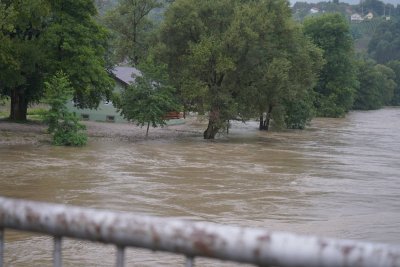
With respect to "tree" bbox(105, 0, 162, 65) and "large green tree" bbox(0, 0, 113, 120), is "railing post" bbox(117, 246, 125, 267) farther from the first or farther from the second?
"tree" bbox(105, 0, 162, 65)

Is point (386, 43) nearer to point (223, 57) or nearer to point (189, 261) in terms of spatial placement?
point (223, 57)

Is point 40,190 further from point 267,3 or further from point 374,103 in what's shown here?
point 374,103

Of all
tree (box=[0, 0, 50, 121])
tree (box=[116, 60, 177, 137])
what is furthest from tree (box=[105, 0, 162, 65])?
tree (box=[116, 60, 177, 137])

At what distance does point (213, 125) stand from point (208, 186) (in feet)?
59.3

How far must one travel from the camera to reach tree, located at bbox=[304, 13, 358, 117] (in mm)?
78062

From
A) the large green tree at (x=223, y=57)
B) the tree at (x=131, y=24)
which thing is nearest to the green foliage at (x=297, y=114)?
the large green tree at (x=223, y=57)

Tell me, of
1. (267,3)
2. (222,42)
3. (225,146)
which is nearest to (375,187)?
(225,146)

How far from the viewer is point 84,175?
23.0 m

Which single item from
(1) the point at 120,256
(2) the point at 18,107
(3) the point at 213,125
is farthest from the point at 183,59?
(1) the point at 120,256

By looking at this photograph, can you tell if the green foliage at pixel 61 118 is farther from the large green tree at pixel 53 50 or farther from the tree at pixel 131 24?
the tree at pixel 131 24

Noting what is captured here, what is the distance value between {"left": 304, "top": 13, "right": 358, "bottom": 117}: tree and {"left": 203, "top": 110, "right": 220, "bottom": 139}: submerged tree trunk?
3810 cm

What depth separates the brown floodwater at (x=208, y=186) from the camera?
15.0 m

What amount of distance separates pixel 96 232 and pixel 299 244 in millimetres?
734

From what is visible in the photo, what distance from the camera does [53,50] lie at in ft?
124
